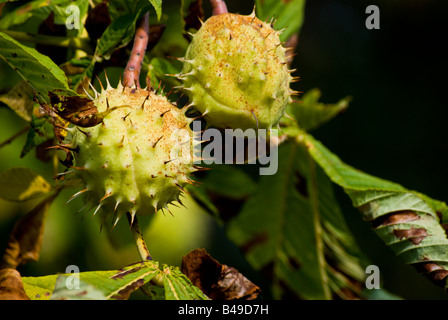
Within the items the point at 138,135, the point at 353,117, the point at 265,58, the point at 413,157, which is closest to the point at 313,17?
the point at 353,117

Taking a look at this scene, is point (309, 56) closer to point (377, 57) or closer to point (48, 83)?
point (377, 57)

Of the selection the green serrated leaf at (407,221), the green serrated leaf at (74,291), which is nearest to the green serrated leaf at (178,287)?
the green serrated leaf at (74,291)

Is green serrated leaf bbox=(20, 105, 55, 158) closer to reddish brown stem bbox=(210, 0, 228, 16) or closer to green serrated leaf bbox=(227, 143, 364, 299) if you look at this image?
reddish brown stem bbox=(210, 0, 228, 16)

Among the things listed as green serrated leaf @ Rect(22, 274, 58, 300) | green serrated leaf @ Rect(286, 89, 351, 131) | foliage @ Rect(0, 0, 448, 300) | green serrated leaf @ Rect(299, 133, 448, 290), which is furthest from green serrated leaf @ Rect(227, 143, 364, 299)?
green serrated leaf @ Rect(22, 274, 58, 300)

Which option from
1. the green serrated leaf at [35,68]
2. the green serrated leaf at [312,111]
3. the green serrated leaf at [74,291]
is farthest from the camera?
the green serrated leaf at [312,111]

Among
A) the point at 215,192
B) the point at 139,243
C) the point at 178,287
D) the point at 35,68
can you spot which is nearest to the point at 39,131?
the point at 35,68

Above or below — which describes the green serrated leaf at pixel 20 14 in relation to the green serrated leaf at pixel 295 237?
above

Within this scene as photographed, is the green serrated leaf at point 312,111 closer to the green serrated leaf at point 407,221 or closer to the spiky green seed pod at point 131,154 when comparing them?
the green serrated leaf at point 407,221
